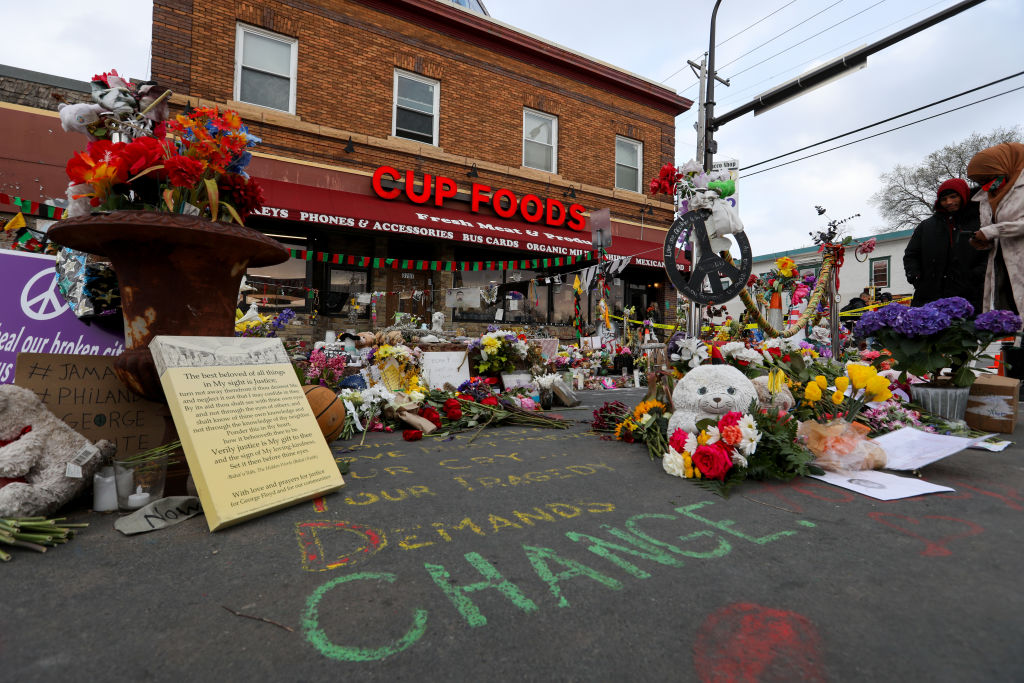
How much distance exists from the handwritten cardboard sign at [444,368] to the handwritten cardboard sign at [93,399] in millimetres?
3552

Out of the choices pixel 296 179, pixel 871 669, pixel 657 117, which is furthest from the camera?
pixel 657 117

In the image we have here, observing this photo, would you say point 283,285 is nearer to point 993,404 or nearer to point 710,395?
point 710,395

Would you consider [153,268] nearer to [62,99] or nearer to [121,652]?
[121,652]

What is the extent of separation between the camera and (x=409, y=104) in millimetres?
10891

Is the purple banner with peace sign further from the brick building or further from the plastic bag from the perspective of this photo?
the brick building

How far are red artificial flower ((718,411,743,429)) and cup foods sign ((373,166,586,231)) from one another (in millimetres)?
8929

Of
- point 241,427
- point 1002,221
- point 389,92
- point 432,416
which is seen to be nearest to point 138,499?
point 241,427

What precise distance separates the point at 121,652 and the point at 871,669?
1.98 metres

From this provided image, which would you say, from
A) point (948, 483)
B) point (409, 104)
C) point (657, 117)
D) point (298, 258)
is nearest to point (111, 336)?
point (948, 483)

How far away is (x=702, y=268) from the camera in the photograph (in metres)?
4.10

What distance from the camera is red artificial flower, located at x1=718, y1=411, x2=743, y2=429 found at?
2.98m

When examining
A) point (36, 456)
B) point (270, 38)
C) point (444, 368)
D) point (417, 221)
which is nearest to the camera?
point (36, 456)

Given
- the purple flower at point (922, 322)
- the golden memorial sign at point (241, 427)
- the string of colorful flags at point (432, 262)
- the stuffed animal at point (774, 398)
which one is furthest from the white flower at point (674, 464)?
the string of colorful flags at point (432, 262)

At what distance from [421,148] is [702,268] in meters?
8.51
